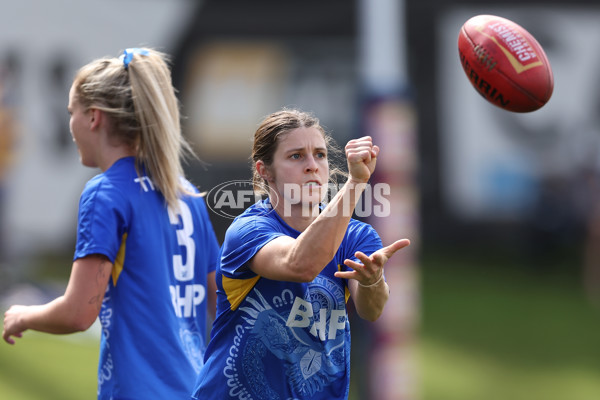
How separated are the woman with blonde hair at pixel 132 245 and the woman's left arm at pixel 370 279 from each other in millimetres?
681

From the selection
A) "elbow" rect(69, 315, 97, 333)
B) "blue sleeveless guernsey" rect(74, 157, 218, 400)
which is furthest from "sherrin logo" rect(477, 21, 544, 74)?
"elbow" rect(69, 315, 97, 333)

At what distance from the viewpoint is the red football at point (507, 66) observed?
293cm

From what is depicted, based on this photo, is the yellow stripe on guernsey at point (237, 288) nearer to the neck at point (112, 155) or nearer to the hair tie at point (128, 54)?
the neck at point (112, 155)

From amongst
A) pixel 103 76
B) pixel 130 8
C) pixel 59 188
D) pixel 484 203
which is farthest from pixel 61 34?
pixel 103 76

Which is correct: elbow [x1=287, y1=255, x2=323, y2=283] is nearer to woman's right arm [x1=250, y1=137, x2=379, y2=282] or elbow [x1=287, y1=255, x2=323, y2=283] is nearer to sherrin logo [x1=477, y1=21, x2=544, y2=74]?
woman's right arm [x1=250, y1=137, x2=379, y2=282]

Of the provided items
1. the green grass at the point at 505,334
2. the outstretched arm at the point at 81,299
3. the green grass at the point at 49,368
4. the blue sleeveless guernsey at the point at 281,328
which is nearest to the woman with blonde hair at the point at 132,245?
the outstretched arm at the point at 81,299

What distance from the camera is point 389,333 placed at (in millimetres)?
6527

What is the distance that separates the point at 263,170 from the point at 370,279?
0.48 meters

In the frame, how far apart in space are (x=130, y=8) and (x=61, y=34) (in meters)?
1.14

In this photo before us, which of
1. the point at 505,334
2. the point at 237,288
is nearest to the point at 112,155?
the point at 237,288

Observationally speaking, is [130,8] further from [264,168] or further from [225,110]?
[264,168]

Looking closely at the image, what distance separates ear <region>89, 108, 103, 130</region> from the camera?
2.87 meters

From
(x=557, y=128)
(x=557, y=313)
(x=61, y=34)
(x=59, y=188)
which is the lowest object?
(x=557, y=313)

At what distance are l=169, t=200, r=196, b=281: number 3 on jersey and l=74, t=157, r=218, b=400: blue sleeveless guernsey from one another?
19 millimetres
